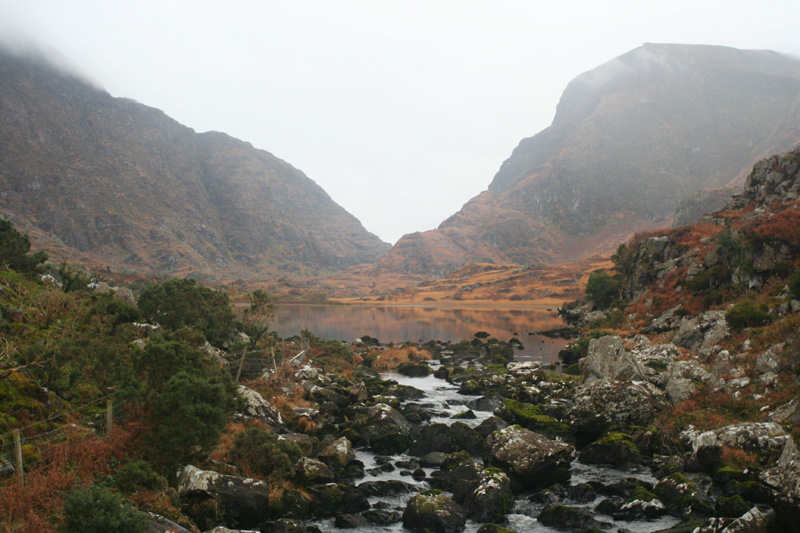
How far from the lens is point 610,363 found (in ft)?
81.9

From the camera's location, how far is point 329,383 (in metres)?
29.2

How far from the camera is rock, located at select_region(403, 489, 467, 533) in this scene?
1298 cm

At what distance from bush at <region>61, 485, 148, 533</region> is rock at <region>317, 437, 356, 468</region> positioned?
9.04 meters

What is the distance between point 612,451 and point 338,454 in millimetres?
10610

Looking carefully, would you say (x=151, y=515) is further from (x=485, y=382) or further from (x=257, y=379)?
(x=485, y=382)

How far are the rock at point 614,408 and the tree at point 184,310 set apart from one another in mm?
19979

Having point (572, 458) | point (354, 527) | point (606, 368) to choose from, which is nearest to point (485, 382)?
point (606, 368)

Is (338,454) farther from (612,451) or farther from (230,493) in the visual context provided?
(612,451)

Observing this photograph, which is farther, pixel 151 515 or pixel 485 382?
pixel 485 382

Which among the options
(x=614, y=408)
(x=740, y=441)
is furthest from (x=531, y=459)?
(x=740, y=441)

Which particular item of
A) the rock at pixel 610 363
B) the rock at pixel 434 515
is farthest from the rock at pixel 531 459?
the rock at pixel 610 363

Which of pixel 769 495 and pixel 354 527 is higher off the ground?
pixel 769 495

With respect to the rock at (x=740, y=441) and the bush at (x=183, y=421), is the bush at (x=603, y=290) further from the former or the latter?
the bush at (x=183, y=421)

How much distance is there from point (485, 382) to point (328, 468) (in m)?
18.6
